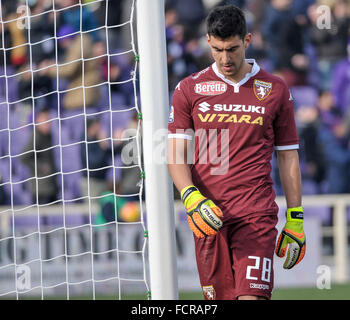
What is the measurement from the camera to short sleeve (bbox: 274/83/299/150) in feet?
11.7

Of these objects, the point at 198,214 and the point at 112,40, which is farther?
the point at 112,40

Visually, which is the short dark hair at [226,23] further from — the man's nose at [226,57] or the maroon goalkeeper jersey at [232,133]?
the maroon goalkeeper jersey at [232,133]

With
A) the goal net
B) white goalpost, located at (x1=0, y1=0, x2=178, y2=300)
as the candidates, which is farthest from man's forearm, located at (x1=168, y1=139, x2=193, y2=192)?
the goal net

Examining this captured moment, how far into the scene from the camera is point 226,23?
3346mm

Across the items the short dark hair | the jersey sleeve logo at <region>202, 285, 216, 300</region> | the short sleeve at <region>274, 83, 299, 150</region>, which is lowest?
the jersey sleeve logo at <region>202, 285, 216, 300</region>

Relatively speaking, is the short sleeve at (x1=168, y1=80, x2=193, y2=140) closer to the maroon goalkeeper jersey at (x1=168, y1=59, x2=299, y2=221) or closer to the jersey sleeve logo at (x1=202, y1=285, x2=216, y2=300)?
the maroon goalkeeper jersey at (x1=168, y1=59, x2=299, y2=221)

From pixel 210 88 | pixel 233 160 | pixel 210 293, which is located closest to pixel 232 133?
pixel 233 160

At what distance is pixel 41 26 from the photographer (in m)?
7.60

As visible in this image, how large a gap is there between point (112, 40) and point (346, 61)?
2.57m

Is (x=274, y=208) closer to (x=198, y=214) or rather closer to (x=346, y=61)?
(x=198, y=214)

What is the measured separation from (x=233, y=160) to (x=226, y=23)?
0.65 metres

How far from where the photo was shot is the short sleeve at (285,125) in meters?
3.56

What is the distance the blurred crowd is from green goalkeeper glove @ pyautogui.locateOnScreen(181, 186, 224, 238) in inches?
148
